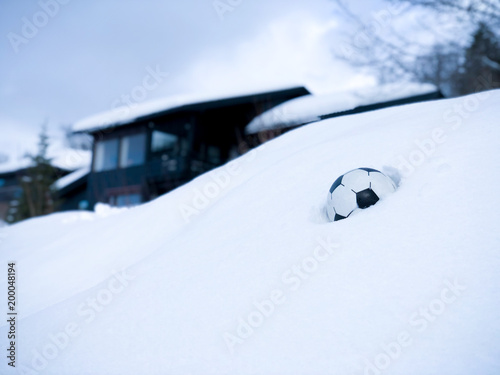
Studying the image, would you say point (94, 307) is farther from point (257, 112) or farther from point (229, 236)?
point (257, 112)

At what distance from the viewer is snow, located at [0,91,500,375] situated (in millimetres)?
1575

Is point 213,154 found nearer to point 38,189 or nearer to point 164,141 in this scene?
point 164,141

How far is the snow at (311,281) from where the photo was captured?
158 centimetres

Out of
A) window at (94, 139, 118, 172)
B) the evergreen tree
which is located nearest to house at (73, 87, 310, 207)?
window at (94, 139, 118, 172)

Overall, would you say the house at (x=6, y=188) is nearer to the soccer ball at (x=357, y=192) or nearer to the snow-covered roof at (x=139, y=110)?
the snow-covered roof at (x=139, y=110)

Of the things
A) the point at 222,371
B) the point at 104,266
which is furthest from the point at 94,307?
the point at 222,371

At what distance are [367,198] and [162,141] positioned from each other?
12893 millimetres

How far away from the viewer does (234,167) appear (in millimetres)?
4688

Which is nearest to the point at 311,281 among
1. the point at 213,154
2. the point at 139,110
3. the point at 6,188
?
the point at 213,154

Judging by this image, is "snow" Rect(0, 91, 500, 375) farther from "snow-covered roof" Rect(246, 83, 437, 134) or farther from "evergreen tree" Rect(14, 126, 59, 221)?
"evergreen tree" Rect(14, 126, 59, 221)

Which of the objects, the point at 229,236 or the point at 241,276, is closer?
the point at 241,276

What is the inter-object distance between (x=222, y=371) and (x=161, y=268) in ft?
3.80

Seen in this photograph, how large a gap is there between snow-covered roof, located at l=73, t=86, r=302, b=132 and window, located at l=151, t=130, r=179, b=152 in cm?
115

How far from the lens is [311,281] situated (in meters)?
2.00
